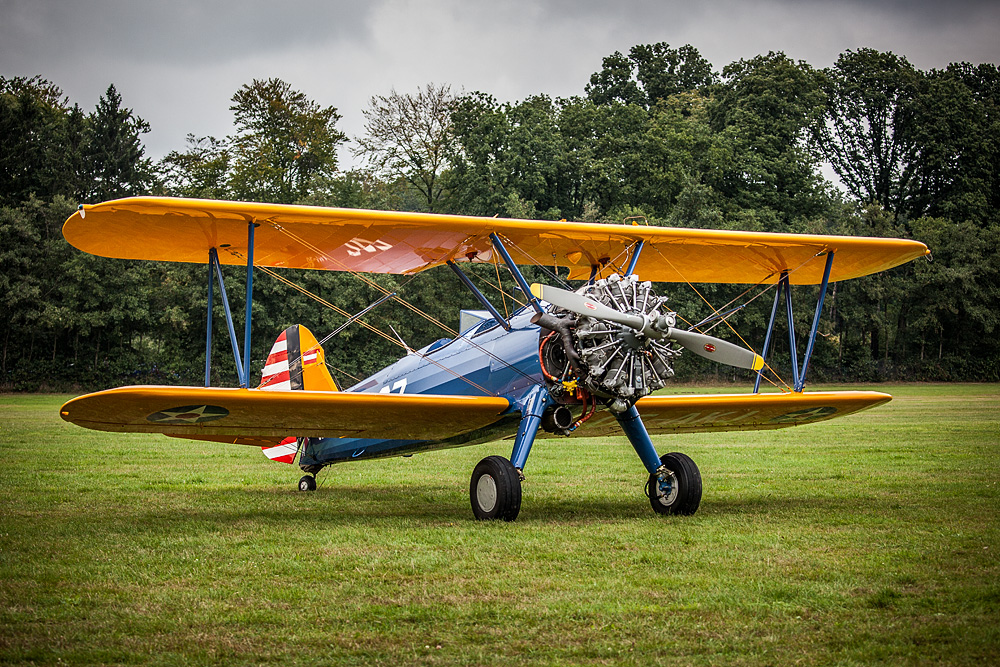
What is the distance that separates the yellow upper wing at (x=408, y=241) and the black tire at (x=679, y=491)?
2.29 meters

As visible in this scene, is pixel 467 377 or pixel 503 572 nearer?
pixel 503 572

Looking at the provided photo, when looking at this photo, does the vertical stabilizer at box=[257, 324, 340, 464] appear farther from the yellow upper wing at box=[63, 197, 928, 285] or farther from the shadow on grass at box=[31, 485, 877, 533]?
the yellow upper wing at box=[63, 197, 928, 285]

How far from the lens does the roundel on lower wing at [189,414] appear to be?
25.4 ft

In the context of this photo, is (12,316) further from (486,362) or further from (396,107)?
(486,362)

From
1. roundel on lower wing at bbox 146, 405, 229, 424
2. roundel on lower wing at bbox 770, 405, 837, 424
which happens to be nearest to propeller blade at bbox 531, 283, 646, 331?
roundel on lower wing at bbox 146, 405, 229, 424

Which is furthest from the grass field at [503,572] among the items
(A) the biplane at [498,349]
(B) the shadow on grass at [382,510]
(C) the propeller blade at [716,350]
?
(C) the propeller blade at [716,350]

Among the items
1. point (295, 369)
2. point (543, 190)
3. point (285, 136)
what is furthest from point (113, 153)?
point (295, 369)

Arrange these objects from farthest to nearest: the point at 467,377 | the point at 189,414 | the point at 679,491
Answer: the point at 467,377, the point at 679,491, the point at 189,414

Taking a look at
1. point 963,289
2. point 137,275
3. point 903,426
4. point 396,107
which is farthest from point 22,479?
point 963,289

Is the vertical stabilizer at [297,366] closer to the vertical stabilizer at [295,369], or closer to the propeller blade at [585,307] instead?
the vertical stabilizer at [295,369]

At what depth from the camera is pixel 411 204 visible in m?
56.1

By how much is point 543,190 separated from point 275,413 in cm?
3981

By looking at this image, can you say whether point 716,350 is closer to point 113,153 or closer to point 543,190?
point 543,190

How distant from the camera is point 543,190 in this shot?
1843 inches
